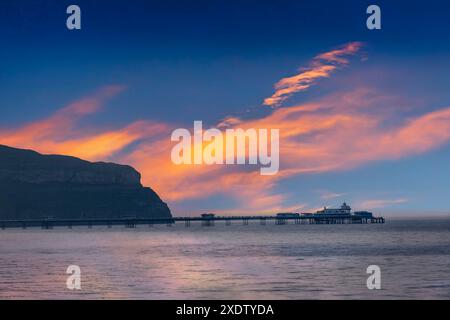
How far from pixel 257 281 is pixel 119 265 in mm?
24294
